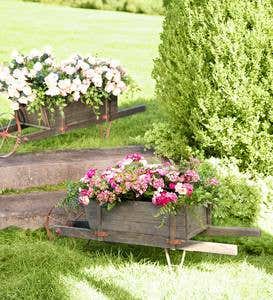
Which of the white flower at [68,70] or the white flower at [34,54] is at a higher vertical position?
the white flower at [34,54]

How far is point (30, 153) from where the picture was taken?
831 cm

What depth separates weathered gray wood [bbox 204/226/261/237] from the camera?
5.79 metres

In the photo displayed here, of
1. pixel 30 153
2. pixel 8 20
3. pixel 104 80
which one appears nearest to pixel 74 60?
pixel 104 80

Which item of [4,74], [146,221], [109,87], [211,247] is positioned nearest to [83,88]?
[109,87]

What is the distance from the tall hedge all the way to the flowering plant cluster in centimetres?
96

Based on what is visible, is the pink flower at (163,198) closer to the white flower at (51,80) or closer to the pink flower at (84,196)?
the pink flower at (84,196)

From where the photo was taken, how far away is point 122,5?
89.1 ft

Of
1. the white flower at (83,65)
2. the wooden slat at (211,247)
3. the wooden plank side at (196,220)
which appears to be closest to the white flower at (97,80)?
the white flower at (83,65)

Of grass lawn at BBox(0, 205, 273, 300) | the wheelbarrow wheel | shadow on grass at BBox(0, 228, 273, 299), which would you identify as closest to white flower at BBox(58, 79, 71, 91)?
the wheelbarrow wheel

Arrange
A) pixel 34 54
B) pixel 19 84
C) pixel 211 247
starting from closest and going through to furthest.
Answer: pixel 211 247
pixel 19 84
pixel 34 54

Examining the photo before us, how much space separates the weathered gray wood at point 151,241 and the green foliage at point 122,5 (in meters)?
21.2

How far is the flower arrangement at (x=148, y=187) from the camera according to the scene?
5.64 m

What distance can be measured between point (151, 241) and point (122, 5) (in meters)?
22.3

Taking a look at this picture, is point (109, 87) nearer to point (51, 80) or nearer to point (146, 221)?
point (51, 80)
